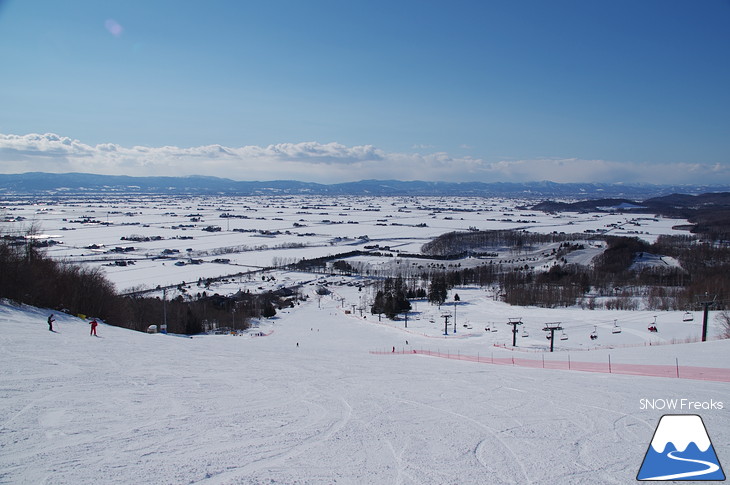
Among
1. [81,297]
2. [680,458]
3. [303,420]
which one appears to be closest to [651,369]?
[680,458]

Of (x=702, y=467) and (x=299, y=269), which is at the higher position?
(x=702, y=467)

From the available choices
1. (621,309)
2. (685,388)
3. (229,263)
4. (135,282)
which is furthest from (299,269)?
(685,388)

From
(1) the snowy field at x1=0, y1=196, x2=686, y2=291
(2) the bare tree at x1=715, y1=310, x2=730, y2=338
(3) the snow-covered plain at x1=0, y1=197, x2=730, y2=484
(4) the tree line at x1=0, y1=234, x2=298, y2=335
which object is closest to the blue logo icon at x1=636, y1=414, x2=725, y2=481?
(3) the snow-covered plain at x1=0, y1=197, x2=730, y2=484

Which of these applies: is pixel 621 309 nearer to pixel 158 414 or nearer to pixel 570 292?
pixel 570 292

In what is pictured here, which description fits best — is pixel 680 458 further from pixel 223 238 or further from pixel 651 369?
pixel 223 238

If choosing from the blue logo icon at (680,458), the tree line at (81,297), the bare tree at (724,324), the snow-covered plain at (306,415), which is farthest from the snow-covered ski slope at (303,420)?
the bare tree at (724,324)

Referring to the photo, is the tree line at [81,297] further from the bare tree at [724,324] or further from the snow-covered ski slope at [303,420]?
the bare tree at [724,324]

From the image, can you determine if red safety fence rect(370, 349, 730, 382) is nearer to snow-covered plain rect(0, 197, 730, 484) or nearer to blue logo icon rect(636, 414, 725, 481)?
snow-covered plain rect(0, 197, 730, 484)
